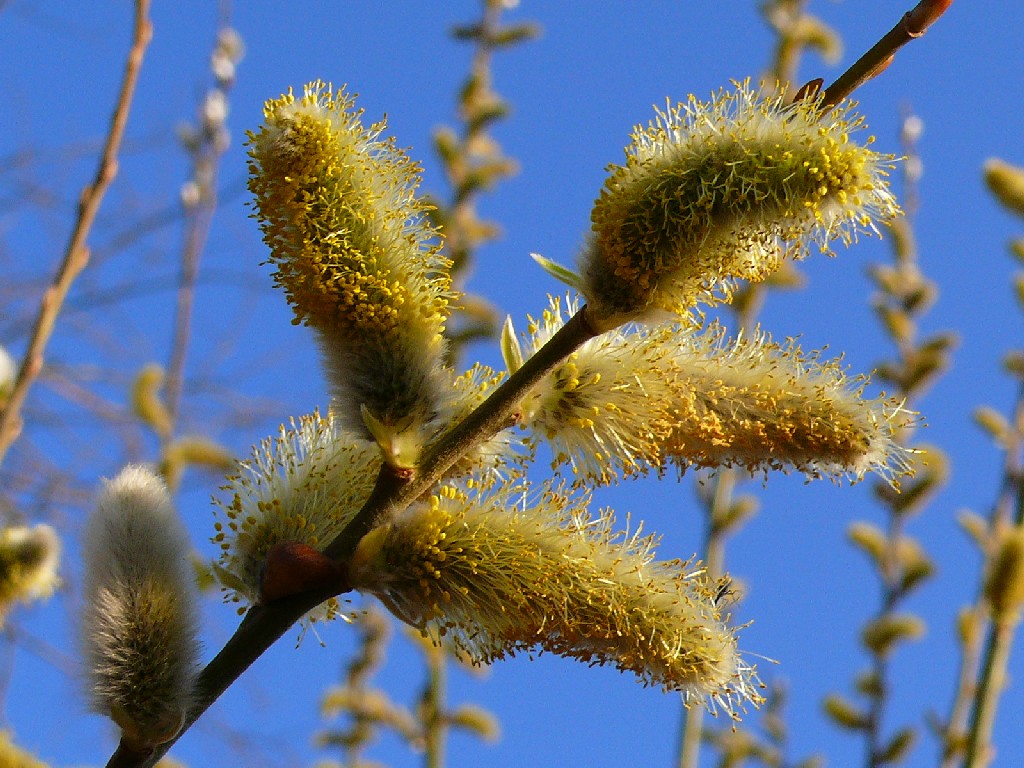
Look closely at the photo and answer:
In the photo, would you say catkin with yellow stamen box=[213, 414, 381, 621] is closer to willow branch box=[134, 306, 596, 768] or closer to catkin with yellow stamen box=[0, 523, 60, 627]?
willow branch box=[134, 306, 596, 768]

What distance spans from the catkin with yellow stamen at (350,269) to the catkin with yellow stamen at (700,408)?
18 centimetres

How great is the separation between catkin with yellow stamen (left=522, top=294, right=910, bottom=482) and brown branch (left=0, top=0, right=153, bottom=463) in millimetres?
808

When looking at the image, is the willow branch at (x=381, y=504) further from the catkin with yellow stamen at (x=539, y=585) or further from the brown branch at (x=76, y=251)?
the brown branch at (x=76, y=251)

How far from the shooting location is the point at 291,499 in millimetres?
1890

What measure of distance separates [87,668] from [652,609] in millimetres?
788

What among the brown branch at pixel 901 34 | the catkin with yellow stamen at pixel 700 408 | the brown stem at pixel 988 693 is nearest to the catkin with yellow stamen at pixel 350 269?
the catkin with yellow stamen at pixel 700 408

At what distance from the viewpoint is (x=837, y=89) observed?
175 cm

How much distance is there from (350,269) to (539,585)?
20.1 inches

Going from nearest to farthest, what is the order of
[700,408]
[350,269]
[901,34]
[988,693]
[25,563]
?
[901,34] < [350,269] < [700,408] < [25,563] < [988,693]

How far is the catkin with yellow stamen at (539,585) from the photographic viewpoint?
173 centimetres

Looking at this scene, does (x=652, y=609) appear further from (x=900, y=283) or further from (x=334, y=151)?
(x=900, y=283)

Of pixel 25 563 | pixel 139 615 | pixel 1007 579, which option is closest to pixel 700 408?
pixel 139 615

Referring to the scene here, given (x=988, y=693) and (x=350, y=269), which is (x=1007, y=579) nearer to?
(x=988, y=693)

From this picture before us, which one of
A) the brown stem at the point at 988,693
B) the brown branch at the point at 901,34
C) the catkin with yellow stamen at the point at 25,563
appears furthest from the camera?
the brown stem at the point at 988,693
